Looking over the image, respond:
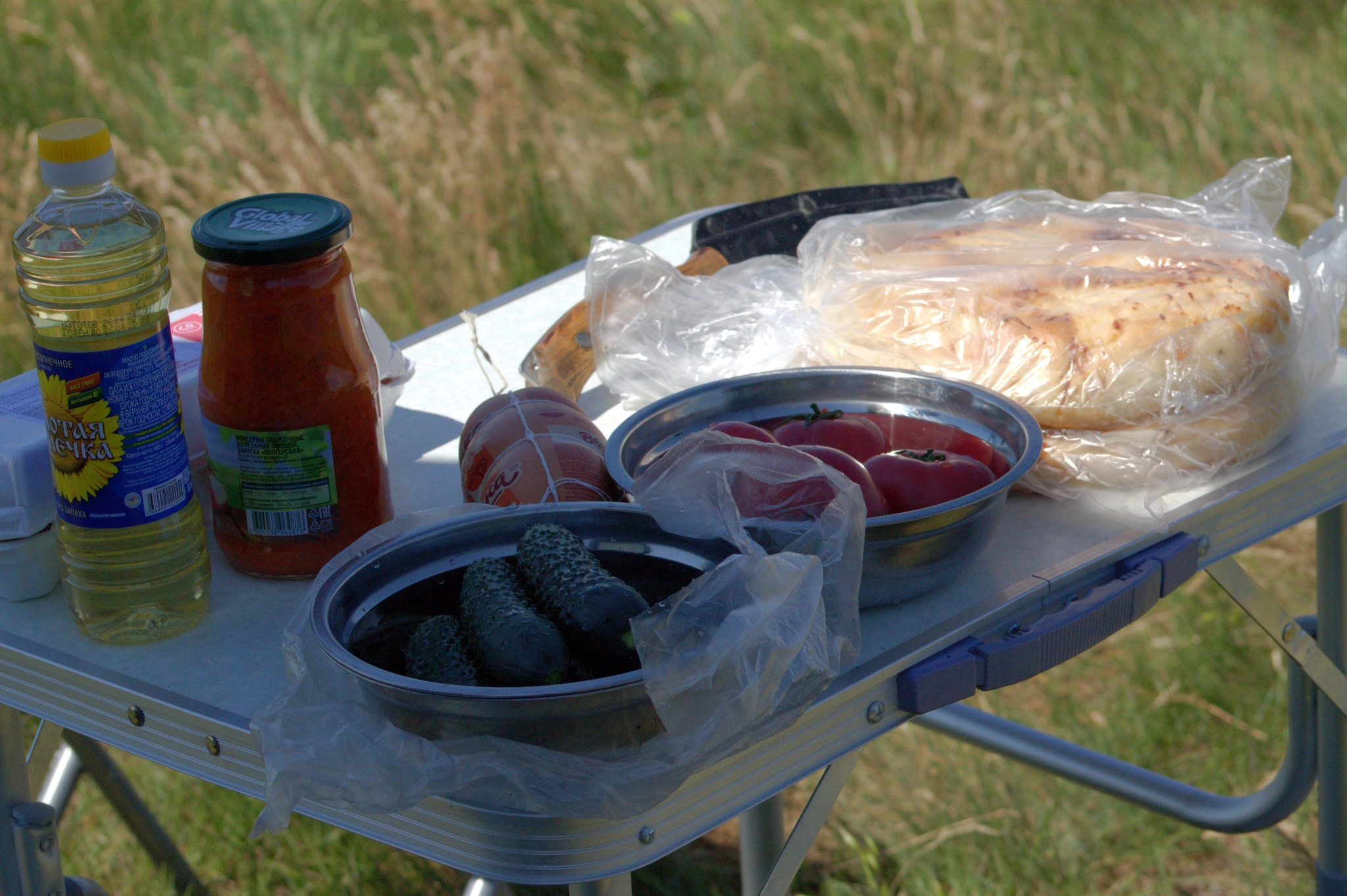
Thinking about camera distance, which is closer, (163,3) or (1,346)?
(1,346)

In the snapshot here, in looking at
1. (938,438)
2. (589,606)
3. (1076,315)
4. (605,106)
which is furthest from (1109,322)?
(605,106)

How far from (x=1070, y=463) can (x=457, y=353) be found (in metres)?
0.79

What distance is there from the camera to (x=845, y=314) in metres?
1.35

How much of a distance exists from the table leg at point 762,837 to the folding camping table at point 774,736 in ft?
1.52

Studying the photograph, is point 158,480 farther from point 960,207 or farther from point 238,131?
point 238,131

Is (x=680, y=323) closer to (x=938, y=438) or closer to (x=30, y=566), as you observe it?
(x=938, y=438)

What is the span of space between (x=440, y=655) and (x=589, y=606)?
0.10 metres

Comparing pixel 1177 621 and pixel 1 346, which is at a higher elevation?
pixel 1 346

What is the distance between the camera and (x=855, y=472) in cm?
100

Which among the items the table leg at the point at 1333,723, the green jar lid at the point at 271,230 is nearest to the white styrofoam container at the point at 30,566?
the green jar lid at the point at 271,230

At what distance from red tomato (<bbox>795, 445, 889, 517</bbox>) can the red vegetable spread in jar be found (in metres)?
0.36

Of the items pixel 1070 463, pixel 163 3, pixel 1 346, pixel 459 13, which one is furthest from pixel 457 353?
pixel 163 3

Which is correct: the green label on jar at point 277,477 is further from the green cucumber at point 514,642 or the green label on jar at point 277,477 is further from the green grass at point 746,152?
the green grass at point 746,152

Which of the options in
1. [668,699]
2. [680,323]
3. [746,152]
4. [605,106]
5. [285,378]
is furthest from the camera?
[605,106]
